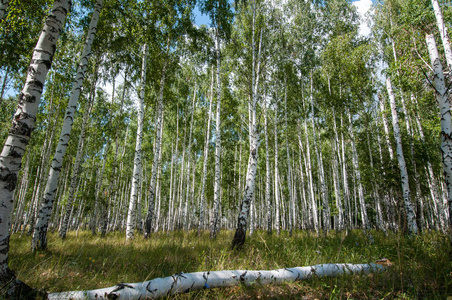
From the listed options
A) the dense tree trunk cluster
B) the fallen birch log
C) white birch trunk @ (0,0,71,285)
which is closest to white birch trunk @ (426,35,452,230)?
the dense tree trunk cluster

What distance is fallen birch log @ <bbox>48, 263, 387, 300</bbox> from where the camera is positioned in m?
2.12

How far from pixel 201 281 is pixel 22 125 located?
3003 mm

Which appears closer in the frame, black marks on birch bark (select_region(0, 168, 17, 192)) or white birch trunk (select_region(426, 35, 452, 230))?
black marks on birch bark (select_region(0, 168, 17, 192))

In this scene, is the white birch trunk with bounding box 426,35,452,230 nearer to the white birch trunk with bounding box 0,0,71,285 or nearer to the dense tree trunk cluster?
the dense tree trunk cluster

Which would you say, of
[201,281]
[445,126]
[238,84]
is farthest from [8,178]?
[238,84]

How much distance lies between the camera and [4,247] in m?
2.31

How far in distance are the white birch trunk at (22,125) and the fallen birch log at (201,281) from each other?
0.95 meters

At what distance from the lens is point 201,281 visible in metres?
2.67

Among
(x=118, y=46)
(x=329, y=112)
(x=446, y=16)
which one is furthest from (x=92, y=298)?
(x=329, y=112)

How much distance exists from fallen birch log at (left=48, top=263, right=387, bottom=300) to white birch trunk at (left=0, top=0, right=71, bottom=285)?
95 centimetres

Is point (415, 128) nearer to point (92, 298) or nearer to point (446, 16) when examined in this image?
point (446, 16)

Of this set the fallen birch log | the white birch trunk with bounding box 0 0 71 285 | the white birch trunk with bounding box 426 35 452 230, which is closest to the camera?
the fallen birch log

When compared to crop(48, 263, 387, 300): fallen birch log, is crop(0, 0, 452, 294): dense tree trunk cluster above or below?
above

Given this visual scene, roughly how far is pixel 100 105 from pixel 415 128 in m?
24.2
